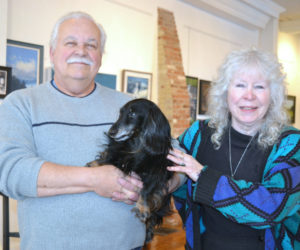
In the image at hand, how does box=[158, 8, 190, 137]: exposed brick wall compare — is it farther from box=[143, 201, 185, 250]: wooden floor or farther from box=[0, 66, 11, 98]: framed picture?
box=[0, 66, 11, 98]: framed picture

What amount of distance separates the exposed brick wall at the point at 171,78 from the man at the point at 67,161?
3829 millimetres

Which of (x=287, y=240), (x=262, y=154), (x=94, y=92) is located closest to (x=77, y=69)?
(x=94, y=92)

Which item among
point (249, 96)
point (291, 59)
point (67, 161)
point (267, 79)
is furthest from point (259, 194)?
point (291, 59)

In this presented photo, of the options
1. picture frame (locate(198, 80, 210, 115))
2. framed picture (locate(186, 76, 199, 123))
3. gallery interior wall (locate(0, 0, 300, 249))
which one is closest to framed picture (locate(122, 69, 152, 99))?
gallery interior wall (locate(0, 0, 300, 249))

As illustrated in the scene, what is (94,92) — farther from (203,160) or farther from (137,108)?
(203,160)

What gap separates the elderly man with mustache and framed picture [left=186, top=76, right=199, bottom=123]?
4.93m

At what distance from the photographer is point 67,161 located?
1453 millimetres

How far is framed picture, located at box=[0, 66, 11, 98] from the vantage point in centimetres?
348

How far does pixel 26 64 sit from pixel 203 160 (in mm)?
2877

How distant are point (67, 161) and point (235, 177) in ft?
2.76

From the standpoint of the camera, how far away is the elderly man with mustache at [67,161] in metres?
1.29

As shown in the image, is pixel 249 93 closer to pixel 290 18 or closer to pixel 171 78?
pixel 171 78

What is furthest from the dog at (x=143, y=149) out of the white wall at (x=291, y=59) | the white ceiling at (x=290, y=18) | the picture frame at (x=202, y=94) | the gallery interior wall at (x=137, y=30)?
the white wall at (x=291, y=59)

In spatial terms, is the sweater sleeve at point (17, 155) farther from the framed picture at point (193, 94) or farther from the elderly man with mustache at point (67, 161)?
the framed picture at point (193, 94)
